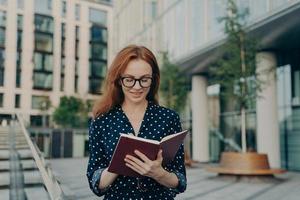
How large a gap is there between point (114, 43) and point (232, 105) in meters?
10.5

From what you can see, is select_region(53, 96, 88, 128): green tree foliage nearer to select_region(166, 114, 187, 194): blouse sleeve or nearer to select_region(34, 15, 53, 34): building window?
select_region(34, 15, 53, 34): building window

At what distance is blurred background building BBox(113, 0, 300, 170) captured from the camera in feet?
50.7

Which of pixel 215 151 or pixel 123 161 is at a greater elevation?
pixel 123 161

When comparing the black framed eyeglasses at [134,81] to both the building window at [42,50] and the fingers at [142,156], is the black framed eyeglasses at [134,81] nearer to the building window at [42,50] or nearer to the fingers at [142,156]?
the fingers at [142,156]

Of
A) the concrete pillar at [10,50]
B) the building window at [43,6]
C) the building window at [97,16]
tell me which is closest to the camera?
the building window at [43,6]

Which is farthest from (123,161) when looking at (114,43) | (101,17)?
(114,43)

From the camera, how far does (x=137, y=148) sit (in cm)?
169

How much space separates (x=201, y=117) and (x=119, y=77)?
22.3 m

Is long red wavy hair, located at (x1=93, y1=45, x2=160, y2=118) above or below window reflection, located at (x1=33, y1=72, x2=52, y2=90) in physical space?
below

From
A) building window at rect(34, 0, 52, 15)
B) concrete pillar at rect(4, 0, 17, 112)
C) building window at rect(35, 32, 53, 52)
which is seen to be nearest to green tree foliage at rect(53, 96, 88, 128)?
building window at rect(35, 32, 53, 52)

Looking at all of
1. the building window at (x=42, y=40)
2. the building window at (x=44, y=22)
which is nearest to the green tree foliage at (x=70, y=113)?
the building window at (x=42, y=40)

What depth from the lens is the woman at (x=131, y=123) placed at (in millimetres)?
1894

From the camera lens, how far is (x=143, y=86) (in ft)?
6.15

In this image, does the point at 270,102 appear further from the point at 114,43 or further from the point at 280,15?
the point at 114,43
